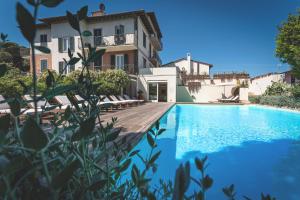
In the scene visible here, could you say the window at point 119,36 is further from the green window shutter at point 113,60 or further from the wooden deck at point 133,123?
the wooden deck at point 133,123

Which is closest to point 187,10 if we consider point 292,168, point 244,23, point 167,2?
point 167,2

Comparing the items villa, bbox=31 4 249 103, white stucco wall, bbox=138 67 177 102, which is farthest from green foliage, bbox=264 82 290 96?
white stucco wall, bbox=138 67 177 102

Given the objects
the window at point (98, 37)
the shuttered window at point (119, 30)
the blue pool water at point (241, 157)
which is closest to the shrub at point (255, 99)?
the blue pool water at point (241, 157)

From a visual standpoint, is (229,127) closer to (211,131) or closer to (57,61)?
(211,131)

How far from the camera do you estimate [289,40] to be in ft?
62.5

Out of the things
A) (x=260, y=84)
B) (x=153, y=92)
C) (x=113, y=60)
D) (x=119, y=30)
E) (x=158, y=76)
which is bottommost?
(x=153, y=92)

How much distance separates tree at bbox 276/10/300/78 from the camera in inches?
715

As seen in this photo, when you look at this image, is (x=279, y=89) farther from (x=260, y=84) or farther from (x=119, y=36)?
(x=119, y=36)

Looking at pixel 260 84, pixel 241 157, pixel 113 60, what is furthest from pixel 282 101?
pixel 113 60

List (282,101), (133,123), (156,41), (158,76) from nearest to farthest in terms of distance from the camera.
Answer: (133,123) < (282,101) < (158,76) < (156,41)

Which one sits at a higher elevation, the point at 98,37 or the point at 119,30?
the point at 119,30

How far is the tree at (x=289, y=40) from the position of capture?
1817cm

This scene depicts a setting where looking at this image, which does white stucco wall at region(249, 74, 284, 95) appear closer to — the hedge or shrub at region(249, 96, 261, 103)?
shrub at region(249, 96, 261, 103)

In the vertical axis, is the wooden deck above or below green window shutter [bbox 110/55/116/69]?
below
